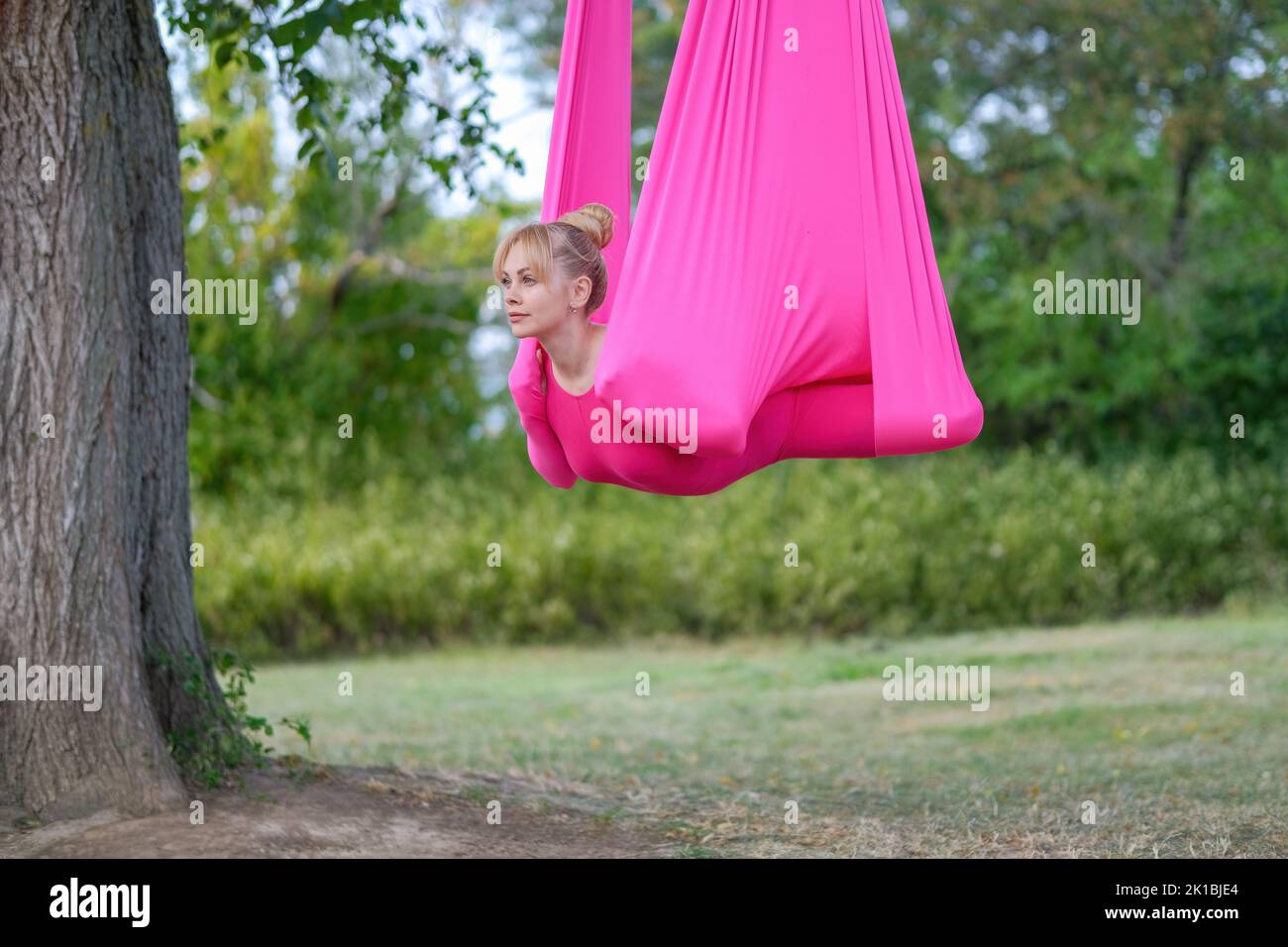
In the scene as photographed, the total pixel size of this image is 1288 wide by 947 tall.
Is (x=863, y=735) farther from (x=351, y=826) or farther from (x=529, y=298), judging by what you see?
(x=529, y=298)

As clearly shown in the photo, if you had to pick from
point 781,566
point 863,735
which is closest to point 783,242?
point 863,735

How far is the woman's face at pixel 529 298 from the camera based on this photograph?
11.6 ft

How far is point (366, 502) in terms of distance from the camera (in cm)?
1225

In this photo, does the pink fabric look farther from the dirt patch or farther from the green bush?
the green bush

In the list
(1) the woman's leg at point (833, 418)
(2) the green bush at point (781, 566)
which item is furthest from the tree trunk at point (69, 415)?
(2) the green bush at point (781, 566)

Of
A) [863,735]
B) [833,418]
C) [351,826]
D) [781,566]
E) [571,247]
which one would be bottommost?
[863,735]

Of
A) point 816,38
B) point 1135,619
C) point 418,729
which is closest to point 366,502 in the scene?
point 418,729

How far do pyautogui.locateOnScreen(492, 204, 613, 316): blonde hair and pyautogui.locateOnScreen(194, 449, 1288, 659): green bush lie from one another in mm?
6961

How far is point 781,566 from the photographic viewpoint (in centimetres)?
1059

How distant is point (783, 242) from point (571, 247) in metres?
0.53

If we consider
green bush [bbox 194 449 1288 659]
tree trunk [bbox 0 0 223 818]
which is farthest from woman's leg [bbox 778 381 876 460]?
green bush [bbox 194 449 1288 659]

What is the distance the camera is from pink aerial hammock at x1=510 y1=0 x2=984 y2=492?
3348mm
